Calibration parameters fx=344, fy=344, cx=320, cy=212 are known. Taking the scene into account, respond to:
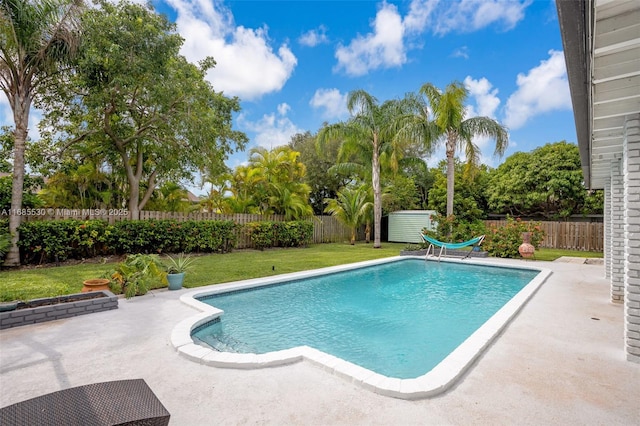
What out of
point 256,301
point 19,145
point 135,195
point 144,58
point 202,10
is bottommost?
point 256,301

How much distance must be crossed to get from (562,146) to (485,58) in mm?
8560

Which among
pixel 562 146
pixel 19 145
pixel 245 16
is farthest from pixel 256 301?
pixel 562 146

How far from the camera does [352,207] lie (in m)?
19.3

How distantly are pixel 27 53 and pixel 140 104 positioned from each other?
3513 millimetres

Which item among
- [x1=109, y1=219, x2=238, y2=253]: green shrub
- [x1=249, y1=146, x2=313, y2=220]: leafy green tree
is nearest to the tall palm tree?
[x1=249, y1=146, x2=313, y2=220]: leafy green tree

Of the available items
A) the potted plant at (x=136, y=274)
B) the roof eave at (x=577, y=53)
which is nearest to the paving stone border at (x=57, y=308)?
the potted plant at (x=136, y=274)

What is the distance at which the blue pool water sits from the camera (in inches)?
173

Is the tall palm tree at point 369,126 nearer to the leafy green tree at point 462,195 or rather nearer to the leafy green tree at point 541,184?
the leafy green tree at point 462,195

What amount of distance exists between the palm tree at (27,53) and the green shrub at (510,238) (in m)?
15.0

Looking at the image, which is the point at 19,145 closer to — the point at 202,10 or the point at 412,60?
the point at 202,10

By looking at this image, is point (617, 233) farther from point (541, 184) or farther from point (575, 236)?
point (541, 184)

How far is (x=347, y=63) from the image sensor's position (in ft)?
57.9

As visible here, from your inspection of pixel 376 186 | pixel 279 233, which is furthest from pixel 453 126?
pixel 279 233

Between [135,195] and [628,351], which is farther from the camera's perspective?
[135,195]
